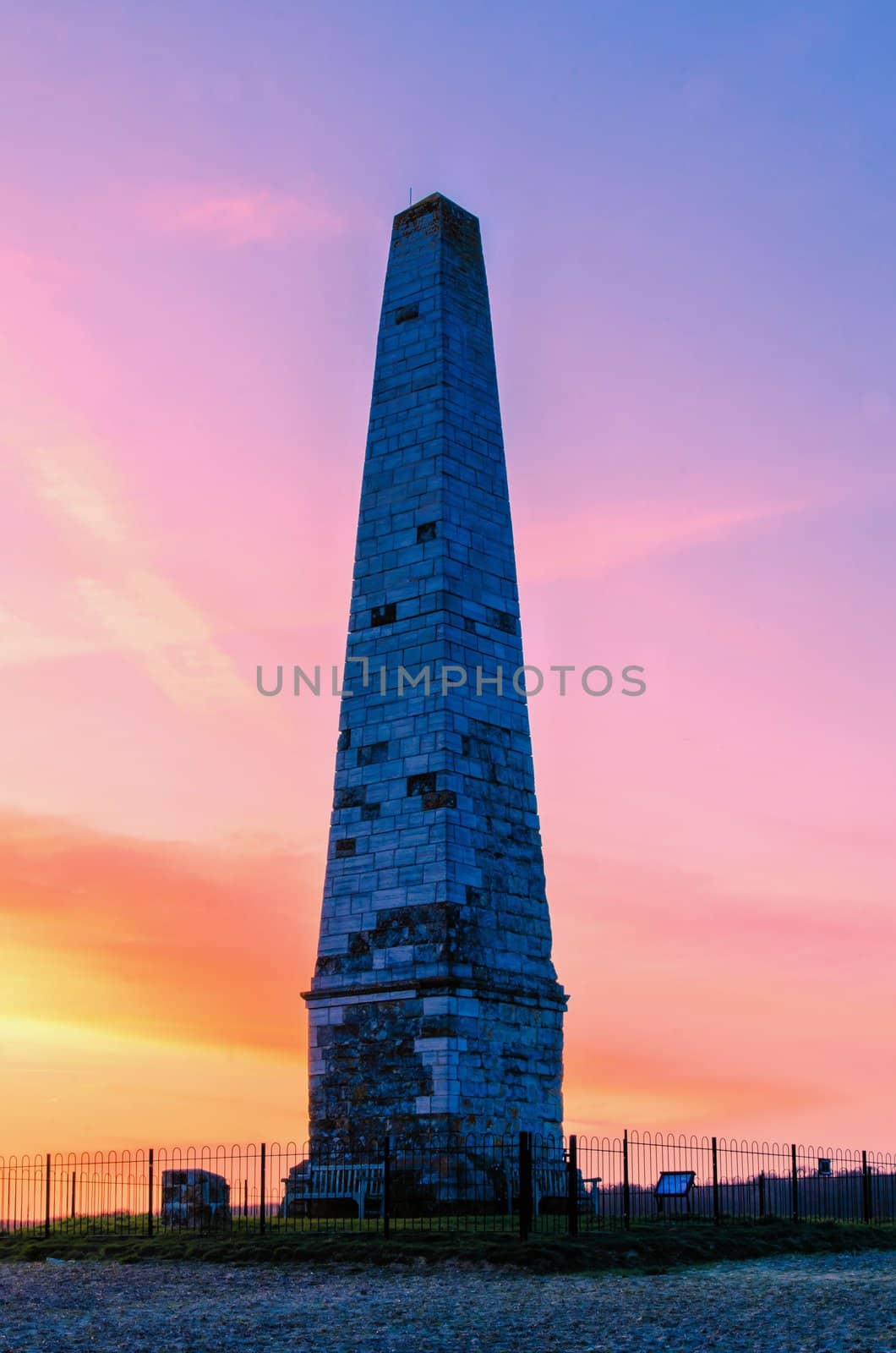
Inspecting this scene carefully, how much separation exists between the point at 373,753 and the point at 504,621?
3.17 metres

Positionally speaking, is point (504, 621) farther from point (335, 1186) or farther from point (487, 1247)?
point (487, 1247)

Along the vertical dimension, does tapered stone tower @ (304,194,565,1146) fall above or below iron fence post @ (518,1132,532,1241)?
above

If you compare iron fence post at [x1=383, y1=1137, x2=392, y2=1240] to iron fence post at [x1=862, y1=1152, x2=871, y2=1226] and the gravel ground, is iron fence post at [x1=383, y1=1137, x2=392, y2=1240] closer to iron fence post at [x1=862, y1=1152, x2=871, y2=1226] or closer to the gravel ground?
the gravel ground

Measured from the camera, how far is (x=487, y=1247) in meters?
18.0

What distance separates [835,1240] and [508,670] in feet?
32.9

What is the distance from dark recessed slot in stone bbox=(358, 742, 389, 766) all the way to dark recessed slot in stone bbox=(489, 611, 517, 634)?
2766 millimetres

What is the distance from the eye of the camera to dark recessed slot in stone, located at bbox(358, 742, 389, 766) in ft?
81.8

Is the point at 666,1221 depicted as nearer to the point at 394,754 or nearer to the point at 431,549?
the point at 394,754

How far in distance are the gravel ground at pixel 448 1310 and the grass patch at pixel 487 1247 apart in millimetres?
432

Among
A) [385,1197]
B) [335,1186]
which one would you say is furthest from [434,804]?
[385,1197]

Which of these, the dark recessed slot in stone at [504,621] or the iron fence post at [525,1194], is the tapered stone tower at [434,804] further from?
the iron fence post at [525,1194]

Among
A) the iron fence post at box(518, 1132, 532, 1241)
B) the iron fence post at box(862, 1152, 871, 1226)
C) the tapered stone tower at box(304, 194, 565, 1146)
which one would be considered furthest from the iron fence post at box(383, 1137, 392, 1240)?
the iron fence post at box(862, 1152, 871, 1226)

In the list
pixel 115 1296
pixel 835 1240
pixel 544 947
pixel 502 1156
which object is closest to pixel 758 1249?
pixel 835 1240

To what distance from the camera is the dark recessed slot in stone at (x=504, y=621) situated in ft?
84.2
